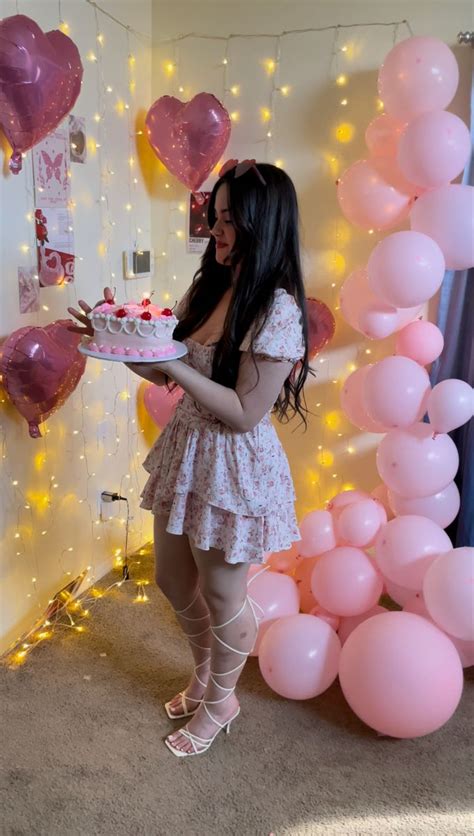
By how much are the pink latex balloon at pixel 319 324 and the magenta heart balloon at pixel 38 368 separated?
730 millimetres

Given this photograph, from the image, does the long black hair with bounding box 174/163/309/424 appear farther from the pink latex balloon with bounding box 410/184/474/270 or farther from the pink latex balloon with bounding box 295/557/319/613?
the pink latex balloon with bounding box 295/557/319/613

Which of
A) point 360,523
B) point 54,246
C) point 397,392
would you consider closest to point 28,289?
point 54,246

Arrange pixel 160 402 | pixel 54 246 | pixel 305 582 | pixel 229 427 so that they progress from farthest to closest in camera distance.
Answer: pixel 160 402 < pixel 305 582 < pixel 54 246 < pixel 229 427

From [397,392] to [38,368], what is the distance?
3.15 feet

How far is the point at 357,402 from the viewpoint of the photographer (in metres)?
2.16

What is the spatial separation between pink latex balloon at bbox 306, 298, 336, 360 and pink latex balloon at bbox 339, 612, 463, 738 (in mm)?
898

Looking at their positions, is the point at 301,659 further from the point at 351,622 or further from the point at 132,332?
the point at 132,332

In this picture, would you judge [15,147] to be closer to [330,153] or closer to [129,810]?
[330,153]

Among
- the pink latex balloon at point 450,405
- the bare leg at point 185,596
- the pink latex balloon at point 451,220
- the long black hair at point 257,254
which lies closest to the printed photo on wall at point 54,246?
the long black hair at point 257,254

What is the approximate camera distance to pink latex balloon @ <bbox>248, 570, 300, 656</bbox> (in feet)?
6.84

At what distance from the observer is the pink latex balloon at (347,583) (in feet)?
6.57

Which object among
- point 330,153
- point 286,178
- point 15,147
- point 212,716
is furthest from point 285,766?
point 330,153

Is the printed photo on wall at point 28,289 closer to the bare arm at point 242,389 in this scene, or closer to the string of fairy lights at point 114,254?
the string of fairy lights at point 114,254

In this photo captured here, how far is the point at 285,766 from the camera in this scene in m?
1.74
